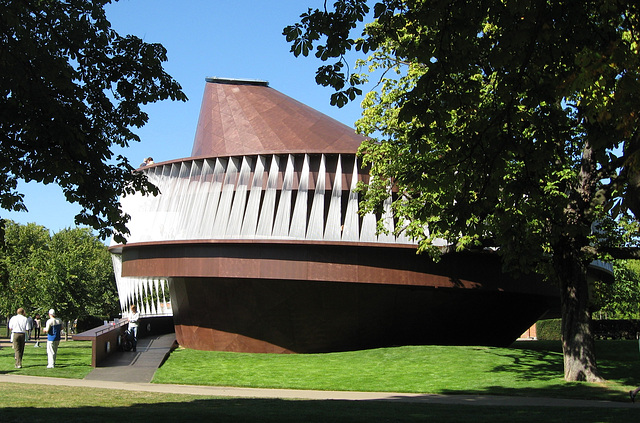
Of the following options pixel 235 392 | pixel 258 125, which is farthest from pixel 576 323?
pixel 258 125

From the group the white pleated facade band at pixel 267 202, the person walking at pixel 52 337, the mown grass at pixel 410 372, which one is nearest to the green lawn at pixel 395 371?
the mown grass at pixel 410 372

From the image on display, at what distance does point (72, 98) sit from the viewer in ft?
36.5

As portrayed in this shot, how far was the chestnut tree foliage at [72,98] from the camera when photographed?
1004 cm

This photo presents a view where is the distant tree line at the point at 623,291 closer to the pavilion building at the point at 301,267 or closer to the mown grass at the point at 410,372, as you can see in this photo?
the pavilion building at the point at 301,267

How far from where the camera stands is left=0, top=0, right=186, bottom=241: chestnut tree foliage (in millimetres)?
10039

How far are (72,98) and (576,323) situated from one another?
1426cm

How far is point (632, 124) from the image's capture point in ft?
23.7

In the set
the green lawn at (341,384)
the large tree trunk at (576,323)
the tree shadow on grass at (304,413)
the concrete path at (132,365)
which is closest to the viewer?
the tree shadow on grass at (304,413)

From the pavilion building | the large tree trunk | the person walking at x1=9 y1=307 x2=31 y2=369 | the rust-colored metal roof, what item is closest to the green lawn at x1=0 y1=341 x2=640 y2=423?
the person walking at x1=9 y1=307 x2=31 y2=369

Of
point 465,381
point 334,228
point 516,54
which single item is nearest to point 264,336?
point 334,228

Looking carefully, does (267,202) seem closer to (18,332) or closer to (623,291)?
(18,332)

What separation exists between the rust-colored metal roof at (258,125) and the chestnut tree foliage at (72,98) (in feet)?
47.6

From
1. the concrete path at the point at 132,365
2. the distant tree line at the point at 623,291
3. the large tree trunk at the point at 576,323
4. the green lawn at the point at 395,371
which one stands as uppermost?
the distant tree line at the point at 623,291

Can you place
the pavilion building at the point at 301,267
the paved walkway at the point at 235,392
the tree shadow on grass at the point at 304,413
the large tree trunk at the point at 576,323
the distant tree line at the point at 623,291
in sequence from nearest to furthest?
the tree shadow on grass at the point at 304,413 < the paved walkway at the point at 235,392 < the large tree trunk at the point at 576,323 < the pavilion building at the point at 301,267 < the distant tree line at the point at 623,291
